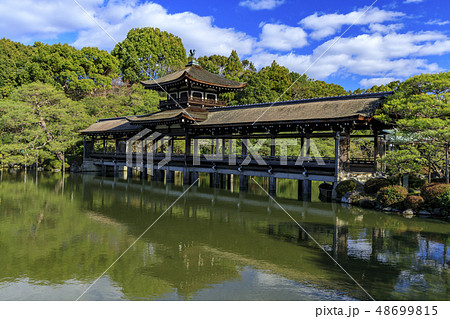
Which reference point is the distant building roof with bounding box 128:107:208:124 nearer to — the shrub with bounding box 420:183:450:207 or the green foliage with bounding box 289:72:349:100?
the shrub with bounding box 420:183:450:207

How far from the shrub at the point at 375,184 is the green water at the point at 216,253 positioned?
1916 millimetres

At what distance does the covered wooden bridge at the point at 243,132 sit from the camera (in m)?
19.6

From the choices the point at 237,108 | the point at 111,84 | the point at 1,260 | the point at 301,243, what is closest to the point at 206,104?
the point at 237,108

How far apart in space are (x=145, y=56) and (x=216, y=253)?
207ft

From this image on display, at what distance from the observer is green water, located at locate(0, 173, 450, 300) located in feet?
24.1

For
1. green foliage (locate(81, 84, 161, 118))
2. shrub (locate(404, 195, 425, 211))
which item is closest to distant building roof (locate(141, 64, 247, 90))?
green foliage (locate(81, 84, 161, 118))

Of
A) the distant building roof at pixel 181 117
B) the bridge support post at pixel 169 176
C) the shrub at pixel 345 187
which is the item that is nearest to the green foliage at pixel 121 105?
the distant building roof at pixel 181 117

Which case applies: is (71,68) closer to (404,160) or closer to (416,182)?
(404,160)

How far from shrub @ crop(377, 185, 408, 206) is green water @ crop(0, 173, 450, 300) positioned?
3.39ft

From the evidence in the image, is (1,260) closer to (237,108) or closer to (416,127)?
(416,127)

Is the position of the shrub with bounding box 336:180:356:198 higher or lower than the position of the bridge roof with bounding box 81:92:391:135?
lower

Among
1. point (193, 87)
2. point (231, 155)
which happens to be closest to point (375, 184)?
point (231, 155)

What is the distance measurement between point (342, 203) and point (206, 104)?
16.2 meters

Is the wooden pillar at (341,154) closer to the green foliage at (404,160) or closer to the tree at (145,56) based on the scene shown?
the green foliage at (404,160)
